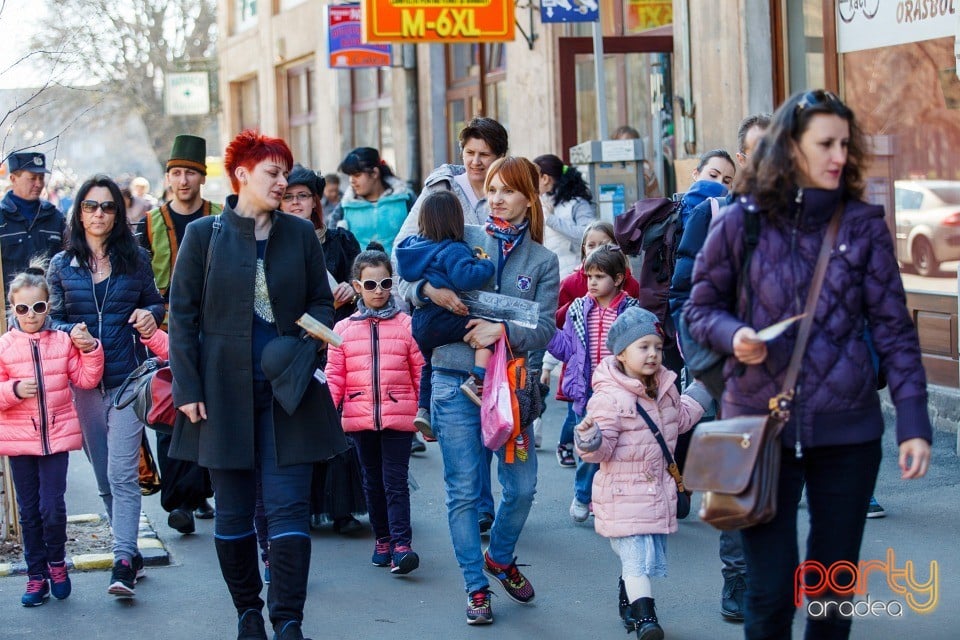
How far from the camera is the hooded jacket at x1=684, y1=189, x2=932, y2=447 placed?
399 centimetres

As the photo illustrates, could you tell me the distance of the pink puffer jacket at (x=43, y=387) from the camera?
6.53 metres

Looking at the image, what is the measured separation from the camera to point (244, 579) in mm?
A: 5543

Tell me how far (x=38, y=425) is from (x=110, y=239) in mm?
1000

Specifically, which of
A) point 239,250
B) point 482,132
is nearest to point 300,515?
point 239,250

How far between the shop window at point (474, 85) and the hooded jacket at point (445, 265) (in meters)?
11.4

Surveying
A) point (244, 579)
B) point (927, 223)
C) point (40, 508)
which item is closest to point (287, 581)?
point (244, 579)

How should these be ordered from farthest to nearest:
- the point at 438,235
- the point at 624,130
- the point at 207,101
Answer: the point at 207,101 < the point at 624,130 < the point at 438,235

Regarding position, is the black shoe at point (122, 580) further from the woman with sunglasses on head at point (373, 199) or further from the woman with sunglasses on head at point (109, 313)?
the woman with sunglasses on head at point (373, 199)

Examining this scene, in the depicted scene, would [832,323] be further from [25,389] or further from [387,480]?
[25,389]

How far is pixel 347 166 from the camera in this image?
32.1 ft

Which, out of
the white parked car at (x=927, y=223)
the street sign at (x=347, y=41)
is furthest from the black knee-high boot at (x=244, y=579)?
the street sign at (x=347, y=41)

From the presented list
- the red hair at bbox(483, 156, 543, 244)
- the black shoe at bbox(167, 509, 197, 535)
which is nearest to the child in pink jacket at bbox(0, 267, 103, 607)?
the black shoe at bbox(167, 509, 197, 535)

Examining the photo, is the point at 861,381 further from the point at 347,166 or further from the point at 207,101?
the point at 207,101

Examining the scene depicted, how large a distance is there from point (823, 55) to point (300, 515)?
23.4ft
